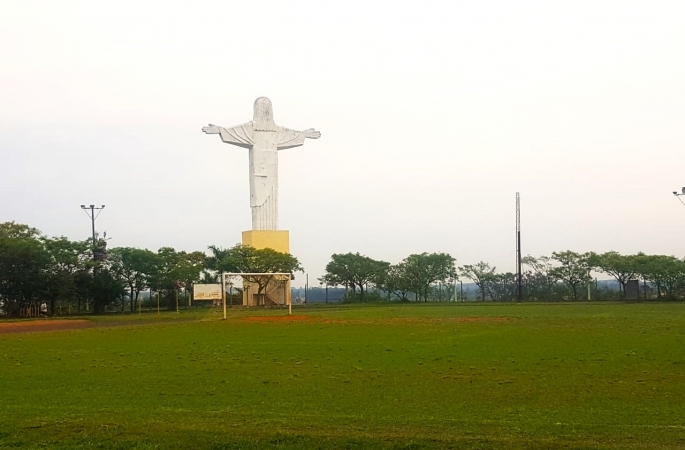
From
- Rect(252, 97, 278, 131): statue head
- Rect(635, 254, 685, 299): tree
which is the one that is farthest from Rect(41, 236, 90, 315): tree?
Rect(635, 254, 685, 299): tree

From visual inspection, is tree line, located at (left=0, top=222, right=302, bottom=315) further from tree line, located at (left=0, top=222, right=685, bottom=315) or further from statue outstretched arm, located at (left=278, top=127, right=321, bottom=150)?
statue outstretched arm, located at (left=278, top=127, right=321, bottom=150)

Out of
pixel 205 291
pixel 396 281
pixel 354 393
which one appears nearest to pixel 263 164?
pixel 396 281

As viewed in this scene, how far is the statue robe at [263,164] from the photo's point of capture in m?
78.4

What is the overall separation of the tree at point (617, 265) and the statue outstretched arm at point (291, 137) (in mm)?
35254

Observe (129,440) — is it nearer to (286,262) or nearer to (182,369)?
(182,369)

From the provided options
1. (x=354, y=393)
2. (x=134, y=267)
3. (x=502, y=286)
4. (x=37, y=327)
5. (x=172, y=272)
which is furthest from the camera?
(x=502, y=286)

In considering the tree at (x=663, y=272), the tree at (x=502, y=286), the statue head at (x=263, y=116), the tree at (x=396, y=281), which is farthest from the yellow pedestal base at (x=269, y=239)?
the tree at (x=663, y=272)

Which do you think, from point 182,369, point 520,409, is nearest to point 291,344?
point 182,369

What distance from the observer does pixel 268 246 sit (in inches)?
3123

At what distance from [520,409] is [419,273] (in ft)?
253

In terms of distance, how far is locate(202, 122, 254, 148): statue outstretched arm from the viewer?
76.7 m

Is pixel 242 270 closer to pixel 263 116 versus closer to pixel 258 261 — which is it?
pixel 258 261

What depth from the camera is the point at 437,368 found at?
59.4 ft

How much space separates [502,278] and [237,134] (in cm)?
4046
